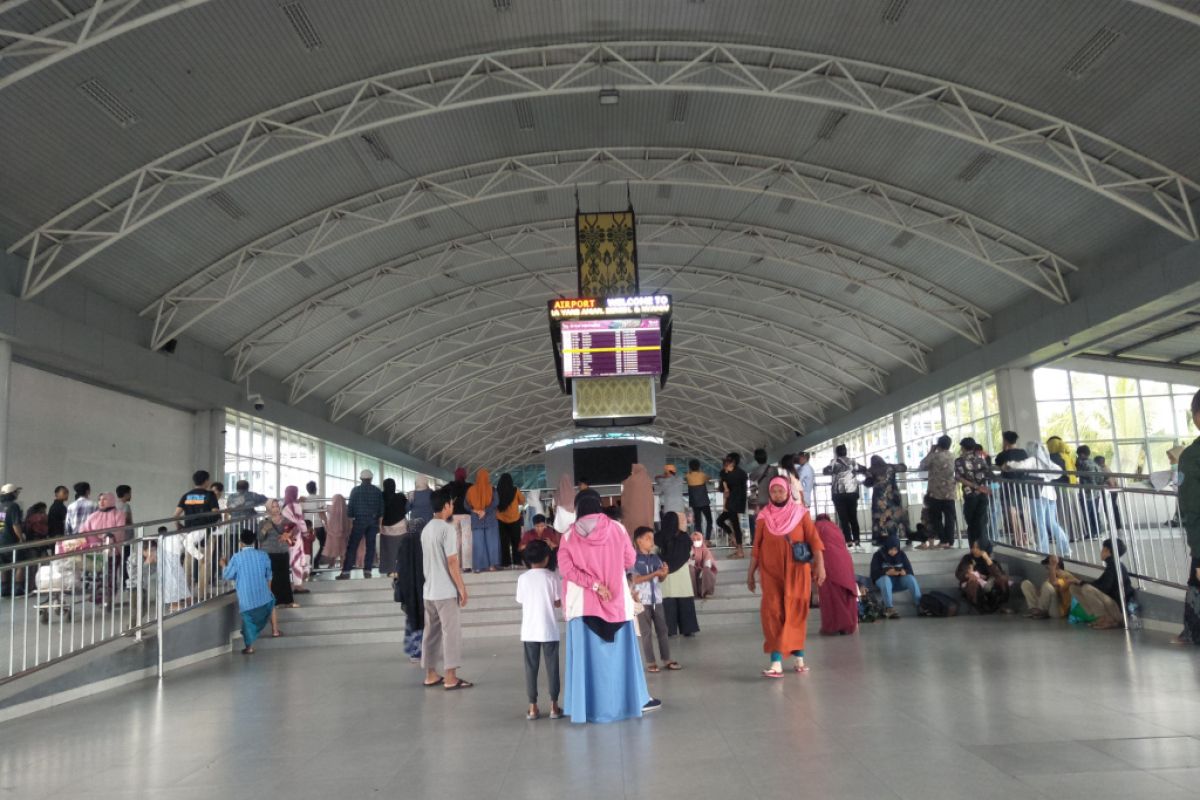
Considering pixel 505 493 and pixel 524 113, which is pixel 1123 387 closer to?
pixel 524 113

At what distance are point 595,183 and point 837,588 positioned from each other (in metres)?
13.9

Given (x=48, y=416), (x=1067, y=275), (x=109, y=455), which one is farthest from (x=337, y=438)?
(x=1067, y=275)

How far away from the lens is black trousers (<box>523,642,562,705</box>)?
670 centimetres

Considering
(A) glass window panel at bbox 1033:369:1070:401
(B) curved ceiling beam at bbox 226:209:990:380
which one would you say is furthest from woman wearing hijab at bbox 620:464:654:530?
(A) glass window panel at bbox 1033:369:1070:401

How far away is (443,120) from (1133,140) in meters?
13.9

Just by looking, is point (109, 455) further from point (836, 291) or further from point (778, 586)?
point (836, 291)

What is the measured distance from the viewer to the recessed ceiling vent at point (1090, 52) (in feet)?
47.6

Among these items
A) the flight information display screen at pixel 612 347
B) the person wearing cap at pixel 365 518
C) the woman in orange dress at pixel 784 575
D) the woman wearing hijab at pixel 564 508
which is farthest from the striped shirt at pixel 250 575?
the flight information display screen at pixel 612 347

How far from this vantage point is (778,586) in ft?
26.7

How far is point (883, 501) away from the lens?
13.6 meters

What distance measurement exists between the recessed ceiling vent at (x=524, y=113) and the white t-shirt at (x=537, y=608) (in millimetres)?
15030

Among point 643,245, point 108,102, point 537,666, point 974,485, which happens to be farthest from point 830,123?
point 537,666

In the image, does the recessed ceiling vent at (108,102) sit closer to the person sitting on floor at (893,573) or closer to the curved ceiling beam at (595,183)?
the curved ceiling beam at (595,183)

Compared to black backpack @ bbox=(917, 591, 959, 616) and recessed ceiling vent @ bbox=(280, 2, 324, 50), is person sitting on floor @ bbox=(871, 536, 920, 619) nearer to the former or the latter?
black backpack @ bbox=(917, 591, 959, 616)
